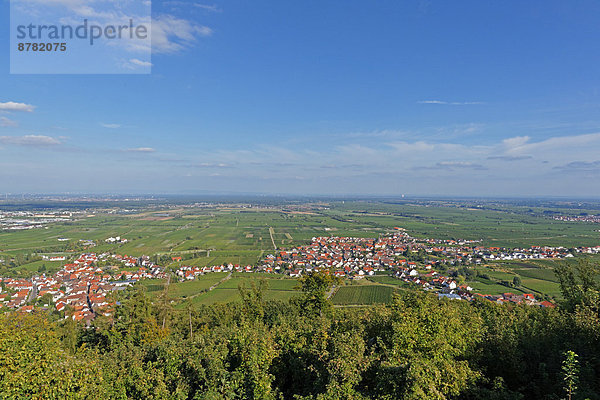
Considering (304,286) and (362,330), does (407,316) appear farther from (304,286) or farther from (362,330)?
(304,286)

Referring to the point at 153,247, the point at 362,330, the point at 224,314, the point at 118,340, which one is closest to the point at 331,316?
the point at 362,330

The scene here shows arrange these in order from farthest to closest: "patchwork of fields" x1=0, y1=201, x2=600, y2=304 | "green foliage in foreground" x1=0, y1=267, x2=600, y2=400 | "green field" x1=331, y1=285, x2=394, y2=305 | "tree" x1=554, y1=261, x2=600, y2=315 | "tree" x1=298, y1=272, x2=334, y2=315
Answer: "patchwork of fields" x1=0, y1=201, x2=600, y2=304 → "green field" x1=331, y1=285, x2=394, y2=305 → "tree" x1=298, y1=272, x2=334, y2=315 → "tree" x1=554, y1=261, x2=600, y2=315 → "green foliage in foreground" x1=0, y1=267, x2=600, y2=400

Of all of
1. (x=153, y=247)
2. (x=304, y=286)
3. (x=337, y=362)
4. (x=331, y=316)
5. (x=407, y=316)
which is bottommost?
(x=153, y=247)

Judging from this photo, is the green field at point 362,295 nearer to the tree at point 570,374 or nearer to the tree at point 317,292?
the tree at point 317,292

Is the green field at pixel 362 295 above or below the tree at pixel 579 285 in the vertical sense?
below

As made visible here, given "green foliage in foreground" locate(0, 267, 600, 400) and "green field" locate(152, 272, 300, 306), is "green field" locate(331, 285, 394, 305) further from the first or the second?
"green foliage in foreground" locate(0, 267, 600, 400)


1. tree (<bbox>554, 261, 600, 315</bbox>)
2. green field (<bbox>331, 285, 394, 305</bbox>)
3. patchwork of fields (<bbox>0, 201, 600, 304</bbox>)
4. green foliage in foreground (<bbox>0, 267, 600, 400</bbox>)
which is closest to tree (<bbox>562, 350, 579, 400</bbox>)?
green foliage in foreground (<bbox>0, 267, 600, 400</bbox>)

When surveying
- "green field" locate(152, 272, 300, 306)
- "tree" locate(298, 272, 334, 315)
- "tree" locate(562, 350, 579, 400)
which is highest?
"tree" locate(562, 350, 579, 400)

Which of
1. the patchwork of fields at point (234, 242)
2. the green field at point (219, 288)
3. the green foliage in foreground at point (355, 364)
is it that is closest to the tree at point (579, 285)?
the green foliage in foreground at point (355, 364)
